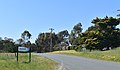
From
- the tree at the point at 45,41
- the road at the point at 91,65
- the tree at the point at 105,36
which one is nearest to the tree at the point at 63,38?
the tree at the point at 45,41

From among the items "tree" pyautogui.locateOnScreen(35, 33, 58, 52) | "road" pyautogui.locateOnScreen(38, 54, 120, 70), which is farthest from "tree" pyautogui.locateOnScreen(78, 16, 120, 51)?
"tree" pyautogui.locateOnScreen(35, 33, 58, 52)

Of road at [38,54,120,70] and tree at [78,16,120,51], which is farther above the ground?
tree at [78,16,120,51]

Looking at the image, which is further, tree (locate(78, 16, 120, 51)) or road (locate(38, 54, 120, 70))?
tree (locate(78, 16, 120, 51))

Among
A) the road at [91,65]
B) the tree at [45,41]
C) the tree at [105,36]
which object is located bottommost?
the road at [91,65]

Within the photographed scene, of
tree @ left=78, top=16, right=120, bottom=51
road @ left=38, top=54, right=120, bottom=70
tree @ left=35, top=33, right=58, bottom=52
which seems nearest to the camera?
road @ left=38, top=54, right=120, bottom=70

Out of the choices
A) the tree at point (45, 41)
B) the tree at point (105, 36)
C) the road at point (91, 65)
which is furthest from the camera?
the tree at point (45, 41)

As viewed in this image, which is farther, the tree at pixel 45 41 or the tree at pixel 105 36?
the tree at pixel 45 41

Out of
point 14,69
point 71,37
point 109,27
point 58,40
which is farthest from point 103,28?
point 58,40

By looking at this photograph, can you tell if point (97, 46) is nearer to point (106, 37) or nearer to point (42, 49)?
point (106, 37)

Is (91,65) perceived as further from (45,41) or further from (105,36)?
(45,41)

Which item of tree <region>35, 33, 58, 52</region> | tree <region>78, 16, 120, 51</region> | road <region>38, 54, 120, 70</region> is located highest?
tree <region>35, 33, 58, 52</region>

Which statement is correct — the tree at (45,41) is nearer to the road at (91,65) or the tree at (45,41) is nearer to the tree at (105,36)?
the tree at (105,36)

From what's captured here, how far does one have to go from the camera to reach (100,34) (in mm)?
75062

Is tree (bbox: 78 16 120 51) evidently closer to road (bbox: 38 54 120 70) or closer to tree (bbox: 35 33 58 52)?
road (bbox: 38 54 120 70)
